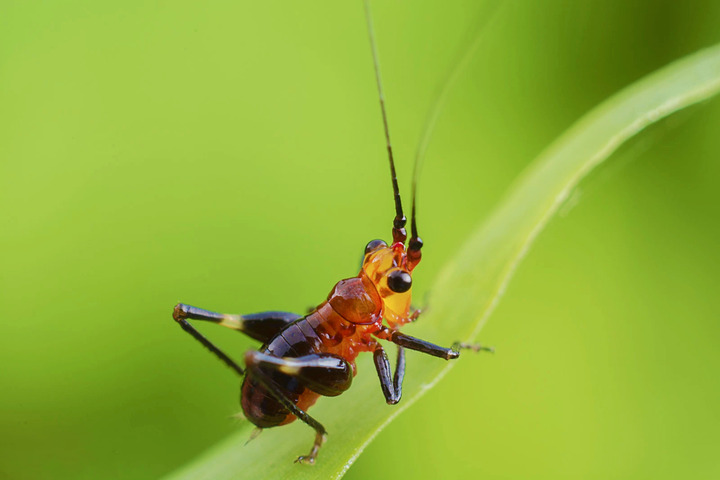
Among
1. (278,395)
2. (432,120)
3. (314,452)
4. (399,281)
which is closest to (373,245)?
(399,281)

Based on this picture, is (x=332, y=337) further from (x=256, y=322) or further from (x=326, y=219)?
(x=326, y=219)

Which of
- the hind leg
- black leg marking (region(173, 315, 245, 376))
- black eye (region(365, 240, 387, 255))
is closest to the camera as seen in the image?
the hind leg

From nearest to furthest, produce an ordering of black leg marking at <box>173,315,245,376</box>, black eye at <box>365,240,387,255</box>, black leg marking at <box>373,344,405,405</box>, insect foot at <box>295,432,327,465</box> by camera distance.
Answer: insect foot at <box>295,432,327,465</box>
black leg marking at <box>373,344,405,405</box>
black leg marking at <box>173,315,245,376</box>
black eye at <box>365,240,387,255</box>

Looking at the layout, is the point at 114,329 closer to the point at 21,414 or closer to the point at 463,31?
the point at 21,414

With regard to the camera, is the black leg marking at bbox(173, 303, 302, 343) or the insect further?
the black leg marking at bbox(173, 303, 302, 343)

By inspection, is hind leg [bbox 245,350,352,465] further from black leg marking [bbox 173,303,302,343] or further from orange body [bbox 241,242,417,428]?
black leg marking [bbox 173,303,302,343]

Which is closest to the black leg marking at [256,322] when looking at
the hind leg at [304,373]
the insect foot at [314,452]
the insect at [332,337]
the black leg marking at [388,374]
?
the insect at [332,337]

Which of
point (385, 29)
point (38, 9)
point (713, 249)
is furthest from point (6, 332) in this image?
point (713, 249)

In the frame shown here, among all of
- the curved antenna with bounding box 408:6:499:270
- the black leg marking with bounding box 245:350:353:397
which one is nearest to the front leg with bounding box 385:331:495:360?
the black leg marking with bounding box 245:350:353:397
